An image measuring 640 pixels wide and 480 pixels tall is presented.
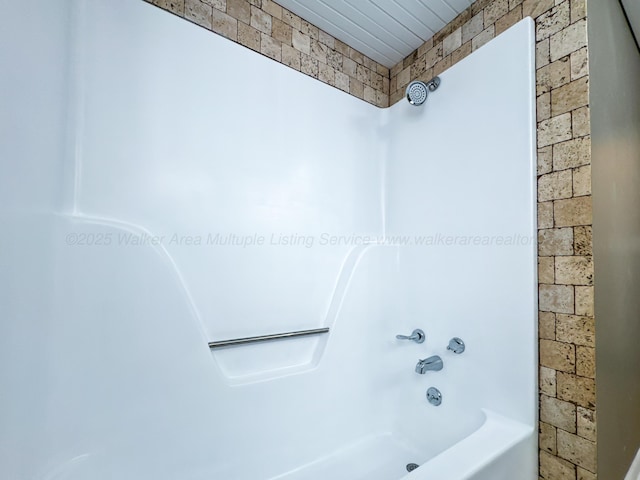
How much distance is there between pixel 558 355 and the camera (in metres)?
1.17

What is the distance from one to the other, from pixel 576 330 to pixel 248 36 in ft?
6.16

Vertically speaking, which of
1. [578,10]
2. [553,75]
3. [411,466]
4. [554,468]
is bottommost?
[411,466]

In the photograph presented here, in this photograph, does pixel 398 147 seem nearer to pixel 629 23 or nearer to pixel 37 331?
pixel 629 23

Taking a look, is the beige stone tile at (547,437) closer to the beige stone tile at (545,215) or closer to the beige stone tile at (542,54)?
the beige stone tile at (545,215)

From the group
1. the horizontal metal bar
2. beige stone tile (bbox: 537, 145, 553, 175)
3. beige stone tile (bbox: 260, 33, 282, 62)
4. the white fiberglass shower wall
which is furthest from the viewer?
beige stone tile (bbox: 260, 33, 282, 62)

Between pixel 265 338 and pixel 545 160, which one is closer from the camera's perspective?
pixel 545 160

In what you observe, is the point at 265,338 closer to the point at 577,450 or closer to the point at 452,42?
the point at 577,450

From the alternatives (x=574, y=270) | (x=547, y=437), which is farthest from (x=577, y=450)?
(x=574, y=270)

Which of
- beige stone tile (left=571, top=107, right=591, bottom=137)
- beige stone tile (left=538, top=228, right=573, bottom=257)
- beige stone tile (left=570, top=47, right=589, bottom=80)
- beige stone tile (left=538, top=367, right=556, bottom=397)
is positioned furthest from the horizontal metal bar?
beige stone tile (left=570, top=47, right=589, bottom=80)

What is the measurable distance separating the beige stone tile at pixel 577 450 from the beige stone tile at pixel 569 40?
1.43 m

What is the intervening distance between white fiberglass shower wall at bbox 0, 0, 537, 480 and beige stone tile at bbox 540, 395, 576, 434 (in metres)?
0.06

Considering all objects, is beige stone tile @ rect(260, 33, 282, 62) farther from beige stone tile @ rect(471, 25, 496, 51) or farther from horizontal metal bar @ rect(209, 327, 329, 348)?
horizontal metal bar @ rect(209, 327, 329, 348)

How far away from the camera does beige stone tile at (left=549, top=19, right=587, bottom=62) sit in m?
1.16

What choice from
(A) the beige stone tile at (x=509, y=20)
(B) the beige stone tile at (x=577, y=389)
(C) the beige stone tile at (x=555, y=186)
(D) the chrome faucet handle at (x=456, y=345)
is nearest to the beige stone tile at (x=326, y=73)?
(A) the beige stone tile at (x=509, y=20)
